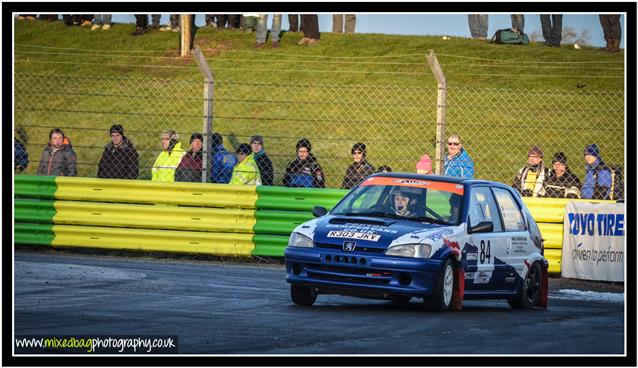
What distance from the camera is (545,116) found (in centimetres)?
3027

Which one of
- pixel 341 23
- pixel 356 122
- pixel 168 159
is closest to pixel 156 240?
pixel 168 159

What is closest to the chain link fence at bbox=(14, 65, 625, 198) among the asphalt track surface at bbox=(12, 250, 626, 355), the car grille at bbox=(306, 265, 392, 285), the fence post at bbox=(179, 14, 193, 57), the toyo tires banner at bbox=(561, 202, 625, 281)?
the fence post at bbox=(179, 14, 193, 57)

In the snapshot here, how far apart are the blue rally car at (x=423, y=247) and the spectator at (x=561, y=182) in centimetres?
332

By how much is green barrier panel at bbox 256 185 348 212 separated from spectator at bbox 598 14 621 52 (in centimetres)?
902

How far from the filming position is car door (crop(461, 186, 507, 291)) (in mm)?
12250

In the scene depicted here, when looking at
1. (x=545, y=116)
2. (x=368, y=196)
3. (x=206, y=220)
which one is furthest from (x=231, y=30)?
(x=368, y=196)

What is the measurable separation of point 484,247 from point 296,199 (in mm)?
4895

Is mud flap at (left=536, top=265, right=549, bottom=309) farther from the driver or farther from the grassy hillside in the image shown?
the grassy hillside

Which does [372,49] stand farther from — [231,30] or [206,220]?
[206,220]

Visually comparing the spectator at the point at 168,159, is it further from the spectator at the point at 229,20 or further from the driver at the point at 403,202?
the spectator at the point at 229,20

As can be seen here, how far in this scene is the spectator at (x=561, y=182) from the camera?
55.6 ft

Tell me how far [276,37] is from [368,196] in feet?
71.7

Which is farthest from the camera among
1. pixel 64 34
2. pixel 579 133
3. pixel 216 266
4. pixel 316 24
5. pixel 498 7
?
pixel 64 34

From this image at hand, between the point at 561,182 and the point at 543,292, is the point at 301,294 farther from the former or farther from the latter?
the point at 561,182
